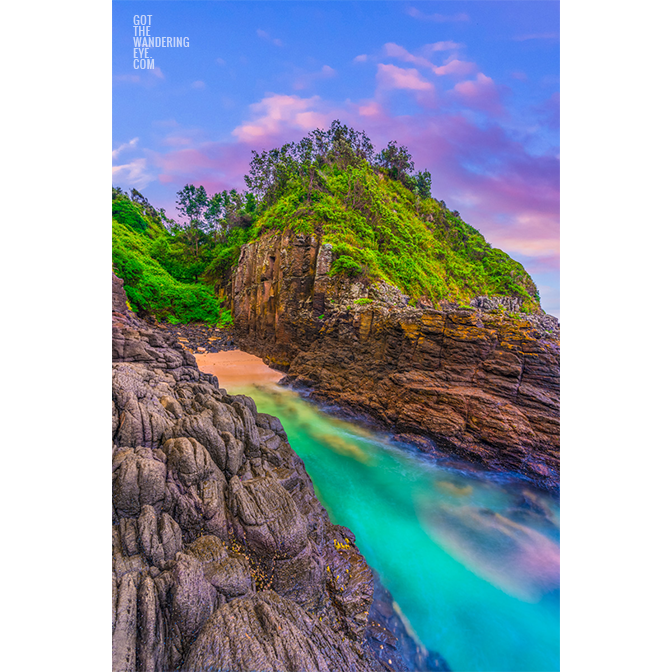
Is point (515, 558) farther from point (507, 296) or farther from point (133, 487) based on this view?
point (507, 296)

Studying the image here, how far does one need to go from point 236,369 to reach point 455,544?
356 inches

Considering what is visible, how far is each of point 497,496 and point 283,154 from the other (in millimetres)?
18410

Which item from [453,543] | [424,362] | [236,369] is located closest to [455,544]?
[453,543]

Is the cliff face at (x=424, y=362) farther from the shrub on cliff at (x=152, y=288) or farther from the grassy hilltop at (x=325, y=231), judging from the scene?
the shrub on cliff at (x=152, y=288)

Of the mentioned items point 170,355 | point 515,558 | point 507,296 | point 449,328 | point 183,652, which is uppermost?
point 507,296

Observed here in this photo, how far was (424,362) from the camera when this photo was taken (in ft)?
24.7

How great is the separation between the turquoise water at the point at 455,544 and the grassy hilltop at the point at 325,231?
684cm

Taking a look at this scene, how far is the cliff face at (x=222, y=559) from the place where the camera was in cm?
184

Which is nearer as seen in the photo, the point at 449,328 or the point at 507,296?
the point at 449,328

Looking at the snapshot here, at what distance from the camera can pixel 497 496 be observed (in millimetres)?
5156

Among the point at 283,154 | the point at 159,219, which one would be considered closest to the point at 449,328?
the point at 283,154

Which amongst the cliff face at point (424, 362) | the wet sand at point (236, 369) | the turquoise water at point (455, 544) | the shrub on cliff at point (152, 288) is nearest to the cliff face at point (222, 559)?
the turquoise water at point (455, 544)

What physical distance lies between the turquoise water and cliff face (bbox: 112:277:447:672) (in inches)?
18.5

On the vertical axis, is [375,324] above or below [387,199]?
below
